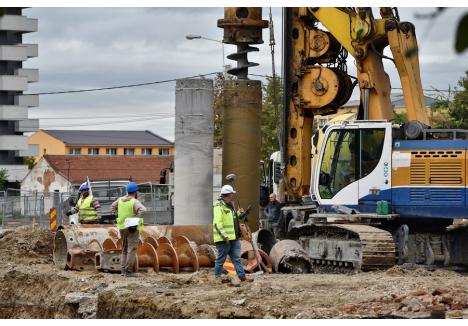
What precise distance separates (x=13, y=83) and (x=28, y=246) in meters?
62.3

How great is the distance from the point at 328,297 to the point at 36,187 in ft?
252

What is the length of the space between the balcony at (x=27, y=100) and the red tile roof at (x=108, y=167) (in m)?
4.98

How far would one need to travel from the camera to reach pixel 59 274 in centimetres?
1980

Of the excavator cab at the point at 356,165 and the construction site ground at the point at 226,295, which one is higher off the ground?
the excavator cab at the point at 356,165

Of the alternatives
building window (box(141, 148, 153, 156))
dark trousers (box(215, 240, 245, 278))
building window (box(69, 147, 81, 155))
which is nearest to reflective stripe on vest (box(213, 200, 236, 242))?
dark trousers (box(215, 240, 245, 278))

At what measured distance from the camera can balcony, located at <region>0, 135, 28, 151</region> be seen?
8656 cm

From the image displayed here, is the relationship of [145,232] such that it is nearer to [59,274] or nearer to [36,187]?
[59,274]

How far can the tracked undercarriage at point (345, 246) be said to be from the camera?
1906 cm

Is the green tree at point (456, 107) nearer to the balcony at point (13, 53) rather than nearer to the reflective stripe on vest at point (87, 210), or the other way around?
the reflective stripe on vest at point (87, 210)

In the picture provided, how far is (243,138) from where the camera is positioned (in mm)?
25469

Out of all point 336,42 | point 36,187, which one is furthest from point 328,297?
point 36,187

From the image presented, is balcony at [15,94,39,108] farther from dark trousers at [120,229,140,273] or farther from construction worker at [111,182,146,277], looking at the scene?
construction worker at [111,182,146,277]

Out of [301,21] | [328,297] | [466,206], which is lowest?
[328,297]

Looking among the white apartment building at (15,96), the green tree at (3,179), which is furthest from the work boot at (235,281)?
the white apartment building at (15,96)
